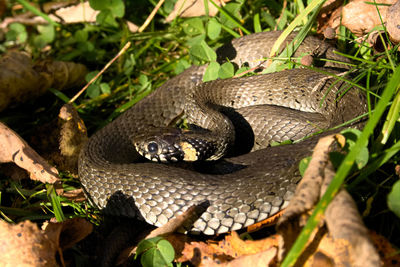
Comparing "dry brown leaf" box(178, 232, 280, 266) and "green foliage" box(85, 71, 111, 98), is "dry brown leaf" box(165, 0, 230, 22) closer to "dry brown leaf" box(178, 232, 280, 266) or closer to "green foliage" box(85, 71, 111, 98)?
"green foliage" box(85, 71, 111, 98)

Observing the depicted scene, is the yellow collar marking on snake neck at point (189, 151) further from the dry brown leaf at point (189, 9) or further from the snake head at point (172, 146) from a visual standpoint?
the dry brown leaf at point (189, 9)

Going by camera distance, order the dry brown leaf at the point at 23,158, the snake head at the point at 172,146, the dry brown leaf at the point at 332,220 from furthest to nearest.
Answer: the snake head at the point at 172,146, the dry brown leaf at the point at 23,158, the dry brown leaf at the point at 332,220

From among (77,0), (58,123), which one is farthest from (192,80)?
(77,0)

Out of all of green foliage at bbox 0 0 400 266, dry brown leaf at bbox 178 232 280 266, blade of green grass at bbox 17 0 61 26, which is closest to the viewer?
dry brown leaf at bbox 178 232 280 266

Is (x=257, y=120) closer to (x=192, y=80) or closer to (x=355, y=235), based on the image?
(x=192, y=80)

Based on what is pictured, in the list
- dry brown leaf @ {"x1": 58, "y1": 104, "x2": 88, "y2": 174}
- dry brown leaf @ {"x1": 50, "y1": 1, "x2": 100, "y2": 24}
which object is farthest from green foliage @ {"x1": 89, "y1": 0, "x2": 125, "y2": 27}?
dry brown leaf @ {"x1": 58, "y1": 104, "x2": 88, "y2": 174}

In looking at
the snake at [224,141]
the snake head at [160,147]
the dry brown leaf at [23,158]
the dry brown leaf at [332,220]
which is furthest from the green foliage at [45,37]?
the dry brown leaf at [332,220]
